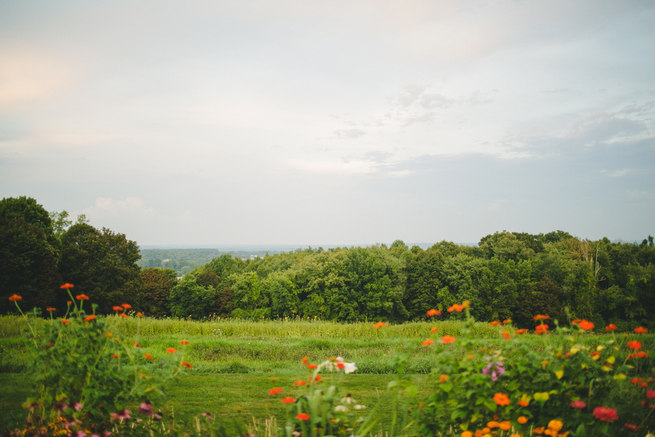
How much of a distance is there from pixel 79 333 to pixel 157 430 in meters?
1.07

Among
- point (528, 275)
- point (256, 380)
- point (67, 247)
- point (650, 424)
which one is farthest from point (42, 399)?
point (528, 275)

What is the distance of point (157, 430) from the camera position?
10.6ft

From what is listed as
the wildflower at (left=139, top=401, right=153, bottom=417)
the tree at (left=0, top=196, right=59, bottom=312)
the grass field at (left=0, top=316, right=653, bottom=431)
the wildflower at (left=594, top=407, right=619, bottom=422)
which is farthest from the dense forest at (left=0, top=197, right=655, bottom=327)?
the wildflower at (left=594, top=407, right=619, bottom=422)

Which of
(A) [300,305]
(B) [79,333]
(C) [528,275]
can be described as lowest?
(A) [300,305]

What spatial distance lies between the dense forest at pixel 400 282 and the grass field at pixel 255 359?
630 inches

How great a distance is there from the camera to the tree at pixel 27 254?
18156 millimetres

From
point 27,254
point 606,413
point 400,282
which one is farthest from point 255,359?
point 400,282

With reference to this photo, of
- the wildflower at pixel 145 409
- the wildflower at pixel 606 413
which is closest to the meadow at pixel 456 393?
the wildflower at pixel 606 413

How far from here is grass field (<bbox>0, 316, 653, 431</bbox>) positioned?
172 inches

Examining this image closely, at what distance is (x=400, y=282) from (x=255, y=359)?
24801 millimetres

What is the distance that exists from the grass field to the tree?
10.8 metres

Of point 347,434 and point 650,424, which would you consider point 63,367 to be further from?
point 650,424

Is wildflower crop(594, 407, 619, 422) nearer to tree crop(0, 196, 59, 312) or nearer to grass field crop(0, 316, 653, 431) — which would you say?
grass field crop(0, 316, 653, 431)

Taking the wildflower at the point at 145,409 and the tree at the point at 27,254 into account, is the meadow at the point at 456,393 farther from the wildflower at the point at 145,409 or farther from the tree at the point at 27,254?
the tree at the point at 27,254
